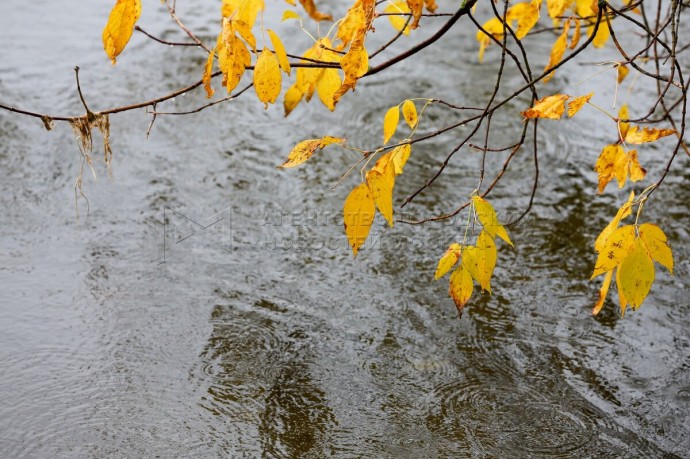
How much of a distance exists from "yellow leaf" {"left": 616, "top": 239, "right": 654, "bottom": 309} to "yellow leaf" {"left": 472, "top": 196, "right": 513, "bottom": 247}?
18 centimetres

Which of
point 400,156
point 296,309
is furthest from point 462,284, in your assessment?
point 296,309

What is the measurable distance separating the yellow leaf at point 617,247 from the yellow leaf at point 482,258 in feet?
0.52

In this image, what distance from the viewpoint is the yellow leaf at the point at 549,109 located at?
124 cm

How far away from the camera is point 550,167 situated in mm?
2891

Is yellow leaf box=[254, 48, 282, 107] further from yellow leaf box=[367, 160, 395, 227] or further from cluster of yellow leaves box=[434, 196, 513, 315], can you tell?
cluster of yellow leaves box=[434, 196, 513, 315]

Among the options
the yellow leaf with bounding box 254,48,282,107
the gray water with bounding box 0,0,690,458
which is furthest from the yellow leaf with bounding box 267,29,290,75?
the gray water with bounding box 0,0,690,458

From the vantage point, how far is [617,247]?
116 centimetres

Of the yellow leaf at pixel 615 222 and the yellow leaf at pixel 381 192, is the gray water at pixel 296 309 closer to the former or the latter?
the yellow leaf at pixel 615 222

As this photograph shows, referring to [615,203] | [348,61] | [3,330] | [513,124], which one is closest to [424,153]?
[513,124]

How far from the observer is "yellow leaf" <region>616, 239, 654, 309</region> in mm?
1143

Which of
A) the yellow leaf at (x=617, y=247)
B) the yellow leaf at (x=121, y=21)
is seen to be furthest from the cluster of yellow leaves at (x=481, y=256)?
the yellow leaf at (x=121, y=21)

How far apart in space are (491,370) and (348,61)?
1100 millimetres

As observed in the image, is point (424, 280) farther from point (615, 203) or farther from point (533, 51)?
point (533, 51)

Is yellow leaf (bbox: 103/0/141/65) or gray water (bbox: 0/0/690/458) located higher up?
yellow leaf (bbox: 103/0/141/65)
